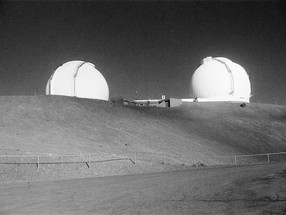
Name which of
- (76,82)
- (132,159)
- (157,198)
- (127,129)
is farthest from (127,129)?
(157,198)

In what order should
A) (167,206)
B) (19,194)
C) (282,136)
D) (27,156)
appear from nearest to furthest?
(167,206)
(19,194)
(27,156)
(282,136)

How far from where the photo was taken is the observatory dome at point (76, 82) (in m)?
48.1

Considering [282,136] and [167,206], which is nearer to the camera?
[167,206]

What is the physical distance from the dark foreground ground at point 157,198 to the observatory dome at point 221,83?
4034cm

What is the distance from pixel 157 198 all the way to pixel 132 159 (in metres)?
13.8

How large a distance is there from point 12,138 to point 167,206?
20.4m

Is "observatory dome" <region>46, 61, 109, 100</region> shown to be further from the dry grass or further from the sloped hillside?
the dry grass

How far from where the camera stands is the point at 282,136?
4131cm

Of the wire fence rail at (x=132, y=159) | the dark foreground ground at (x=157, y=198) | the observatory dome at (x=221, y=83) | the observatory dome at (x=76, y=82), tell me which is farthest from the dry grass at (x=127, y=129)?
the dark foreground ground at (x=157, y=198)

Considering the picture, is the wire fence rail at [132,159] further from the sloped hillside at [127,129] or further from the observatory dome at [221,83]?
the observatory dome at [221,83]

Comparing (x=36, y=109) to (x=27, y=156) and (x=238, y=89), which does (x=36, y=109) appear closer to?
(x=27, y=156)

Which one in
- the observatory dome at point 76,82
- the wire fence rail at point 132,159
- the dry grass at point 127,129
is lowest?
the wire fence rail at point 132,159

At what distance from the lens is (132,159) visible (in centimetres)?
2547

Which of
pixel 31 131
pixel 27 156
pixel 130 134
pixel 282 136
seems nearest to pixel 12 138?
pixel 31 131
